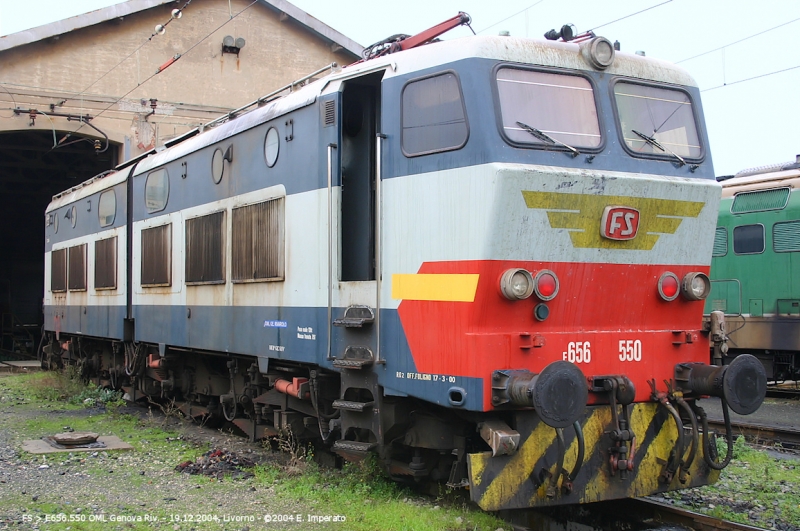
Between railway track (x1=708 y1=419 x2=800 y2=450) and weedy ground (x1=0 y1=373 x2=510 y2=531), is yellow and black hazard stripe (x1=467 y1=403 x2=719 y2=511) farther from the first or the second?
railway track (x1=708 y1=419 x2=800 y2=450)

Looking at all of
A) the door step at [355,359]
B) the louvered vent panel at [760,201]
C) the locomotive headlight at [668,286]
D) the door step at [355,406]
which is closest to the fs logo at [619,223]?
the locomotive headlight at [668,286]

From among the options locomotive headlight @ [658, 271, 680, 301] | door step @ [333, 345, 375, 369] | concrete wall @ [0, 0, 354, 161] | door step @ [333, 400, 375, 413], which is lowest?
door step @ [333, 400, 375, 413]

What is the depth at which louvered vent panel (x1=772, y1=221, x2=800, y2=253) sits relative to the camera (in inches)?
565

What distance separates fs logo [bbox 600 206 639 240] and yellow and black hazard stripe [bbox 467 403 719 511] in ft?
4.37

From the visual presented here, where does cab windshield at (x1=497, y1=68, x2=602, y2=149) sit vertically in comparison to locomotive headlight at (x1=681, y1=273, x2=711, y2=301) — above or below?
above

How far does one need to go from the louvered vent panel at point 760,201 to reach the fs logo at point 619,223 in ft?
30.8

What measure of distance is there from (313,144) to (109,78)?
15.6 meters

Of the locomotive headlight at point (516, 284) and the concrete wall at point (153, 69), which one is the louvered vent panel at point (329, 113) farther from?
the concrete wall at point (153, 69)

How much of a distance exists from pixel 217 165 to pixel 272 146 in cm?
152

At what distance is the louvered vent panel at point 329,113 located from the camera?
7.30 meters

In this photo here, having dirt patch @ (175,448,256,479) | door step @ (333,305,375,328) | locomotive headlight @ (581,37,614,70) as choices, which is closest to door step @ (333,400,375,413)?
door step @ (333,305,375,328)

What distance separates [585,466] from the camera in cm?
630

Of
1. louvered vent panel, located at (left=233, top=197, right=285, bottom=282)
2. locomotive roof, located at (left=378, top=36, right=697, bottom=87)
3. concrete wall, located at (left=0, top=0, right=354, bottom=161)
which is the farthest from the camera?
concrete wall, located at (left=0, top=0, right=354, bottom=161)

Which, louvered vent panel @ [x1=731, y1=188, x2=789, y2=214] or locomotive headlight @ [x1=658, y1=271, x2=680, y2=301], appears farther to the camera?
louvered vent panel @ [x1=731, y1=188, x2=789, y2=214]
